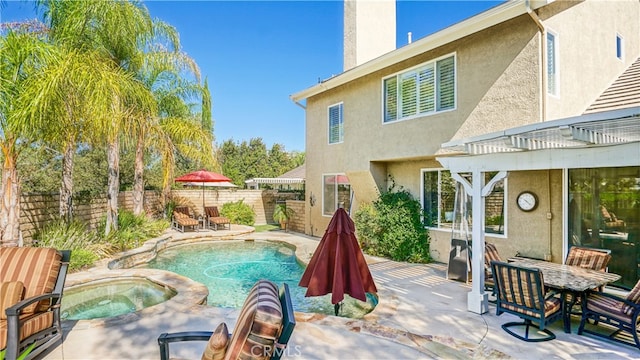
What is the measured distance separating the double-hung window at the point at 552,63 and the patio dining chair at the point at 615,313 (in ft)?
16.8

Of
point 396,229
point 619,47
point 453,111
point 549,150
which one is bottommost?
point 396,229

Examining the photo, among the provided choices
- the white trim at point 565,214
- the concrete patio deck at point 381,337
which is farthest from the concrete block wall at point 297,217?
the white trim at point 565,214

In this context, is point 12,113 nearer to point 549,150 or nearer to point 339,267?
point 339,267

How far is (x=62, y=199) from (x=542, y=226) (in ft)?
47.1

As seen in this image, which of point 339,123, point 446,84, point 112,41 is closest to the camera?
point 446,84

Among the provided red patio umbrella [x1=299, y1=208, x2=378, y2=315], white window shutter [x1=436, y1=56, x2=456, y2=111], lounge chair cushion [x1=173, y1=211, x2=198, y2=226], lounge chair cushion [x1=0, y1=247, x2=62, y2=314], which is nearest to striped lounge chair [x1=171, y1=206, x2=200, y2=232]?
lounge chair cushion [x1=173, y1=211, x2=198, y2=226]

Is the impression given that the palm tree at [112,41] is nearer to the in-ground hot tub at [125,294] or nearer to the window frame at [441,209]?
the in-ground hot tub at [125,294]

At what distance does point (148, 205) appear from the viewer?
19250 millimetres

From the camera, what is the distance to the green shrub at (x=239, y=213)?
21.5 meters

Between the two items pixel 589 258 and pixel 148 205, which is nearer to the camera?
pixel 589 258

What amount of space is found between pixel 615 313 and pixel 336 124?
11164 mm

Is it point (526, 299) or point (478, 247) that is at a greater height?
point (478, 247)

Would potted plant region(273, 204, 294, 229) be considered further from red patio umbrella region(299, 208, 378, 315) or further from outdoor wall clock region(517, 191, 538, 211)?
outdoor wall clock region(517, 191, 538, 211)

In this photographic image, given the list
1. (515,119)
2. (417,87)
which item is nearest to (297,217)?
(417,87)
